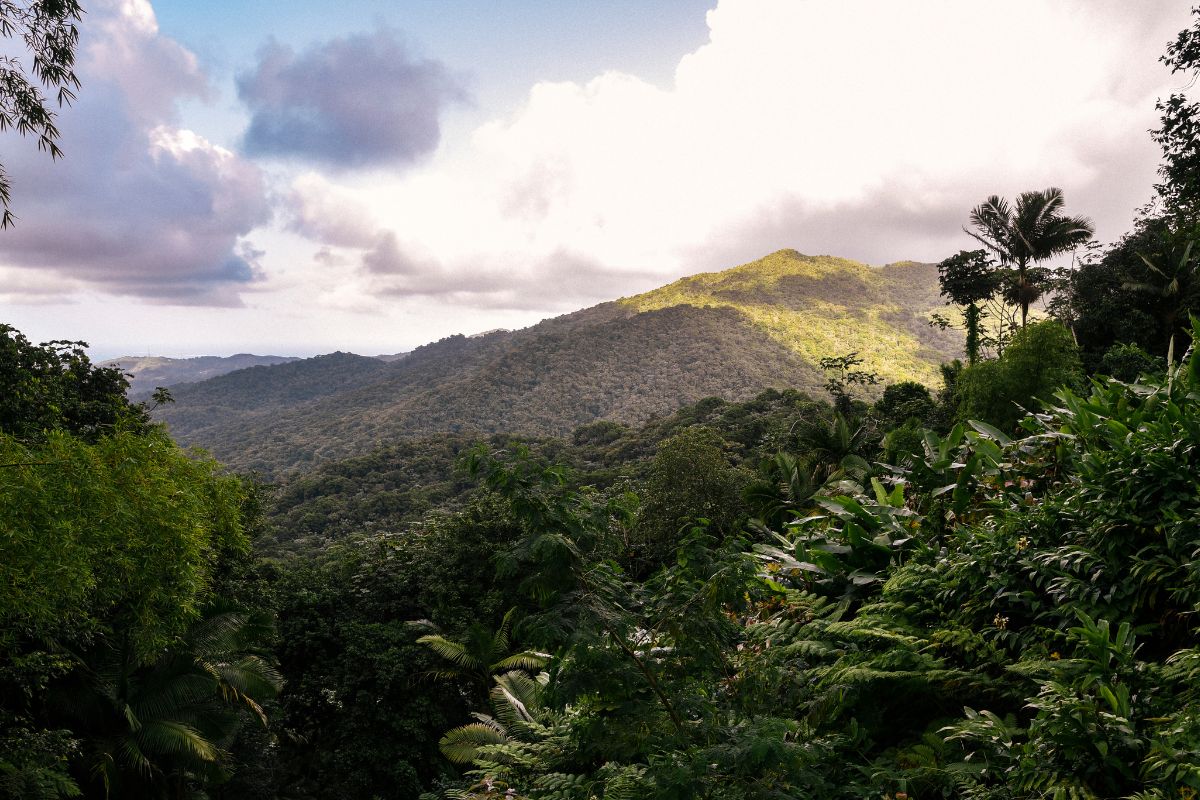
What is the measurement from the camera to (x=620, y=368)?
82.4 meters

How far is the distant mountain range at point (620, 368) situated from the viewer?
7012 centimetres

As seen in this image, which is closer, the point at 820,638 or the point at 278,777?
the point at 820,638

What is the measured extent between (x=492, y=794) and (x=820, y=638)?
224cm

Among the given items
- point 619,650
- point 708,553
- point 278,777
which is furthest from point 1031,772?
point 278,777

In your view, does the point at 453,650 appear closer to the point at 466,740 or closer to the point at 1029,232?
the point at 466,740

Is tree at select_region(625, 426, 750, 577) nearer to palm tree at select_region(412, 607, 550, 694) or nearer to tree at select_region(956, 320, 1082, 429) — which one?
palm tree at select_region(412, 607, 550, 694)

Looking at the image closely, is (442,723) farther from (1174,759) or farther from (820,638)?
(1174,759)

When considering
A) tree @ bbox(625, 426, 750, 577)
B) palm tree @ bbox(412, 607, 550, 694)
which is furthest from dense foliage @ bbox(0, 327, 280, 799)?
tree @ bbox(625, 426, 750, 577)

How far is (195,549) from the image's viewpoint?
25.2ft

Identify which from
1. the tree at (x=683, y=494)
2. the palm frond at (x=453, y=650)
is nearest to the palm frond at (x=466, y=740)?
the palm frond at (x=453, y=650)

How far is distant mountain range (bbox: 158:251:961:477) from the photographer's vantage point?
7012 cm

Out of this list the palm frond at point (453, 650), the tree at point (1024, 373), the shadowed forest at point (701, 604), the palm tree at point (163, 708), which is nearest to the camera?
the shadowed forest at point (701, 604)

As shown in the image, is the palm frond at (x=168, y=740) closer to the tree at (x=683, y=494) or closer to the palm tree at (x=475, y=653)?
the palm tree at (x=475, y=653)

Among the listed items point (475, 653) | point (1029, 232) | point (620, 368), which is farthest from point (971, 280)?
point (620, 368)
